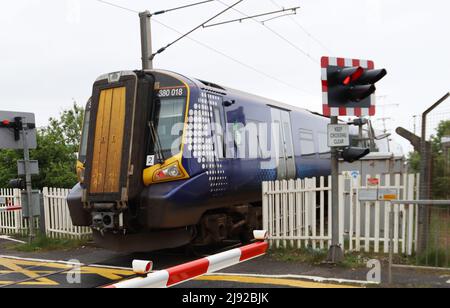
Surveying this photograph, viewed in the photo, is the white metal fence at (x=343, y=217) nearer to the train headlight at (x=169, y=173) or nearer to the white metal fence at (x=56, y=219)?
the train headlight at (x=169, y=173)

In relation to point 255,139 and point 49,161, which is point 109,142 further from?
point 49,161

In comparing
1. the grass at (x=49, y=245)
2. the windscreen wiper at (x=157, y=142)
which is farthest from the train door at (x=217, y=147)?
the grass at (x=49, y=245)

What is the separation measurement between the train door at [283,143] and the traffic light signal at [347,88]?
10.8ft

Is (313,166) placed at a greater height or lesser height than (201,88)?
lesser

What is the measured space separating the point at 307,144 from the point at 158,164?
6.16 meters

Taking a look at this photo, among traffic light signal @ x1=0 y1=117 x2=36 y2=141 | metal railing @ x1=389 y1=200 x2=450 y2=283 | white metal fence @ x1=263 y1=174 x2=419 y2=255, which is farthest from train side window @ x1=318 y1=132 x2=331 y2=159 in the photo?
traffic light signal @ x1=0 y1=117 x2=36 y2=141

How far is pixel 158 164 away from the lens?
7059 mm

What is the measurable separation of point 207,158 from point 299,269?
2325 millimetres

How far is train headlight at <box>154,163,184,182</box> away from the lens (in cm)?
696

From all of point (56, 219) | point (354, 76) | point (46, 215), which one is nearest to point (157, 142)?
point (354, 76)

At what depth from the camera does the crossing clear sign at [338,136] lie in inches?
272
